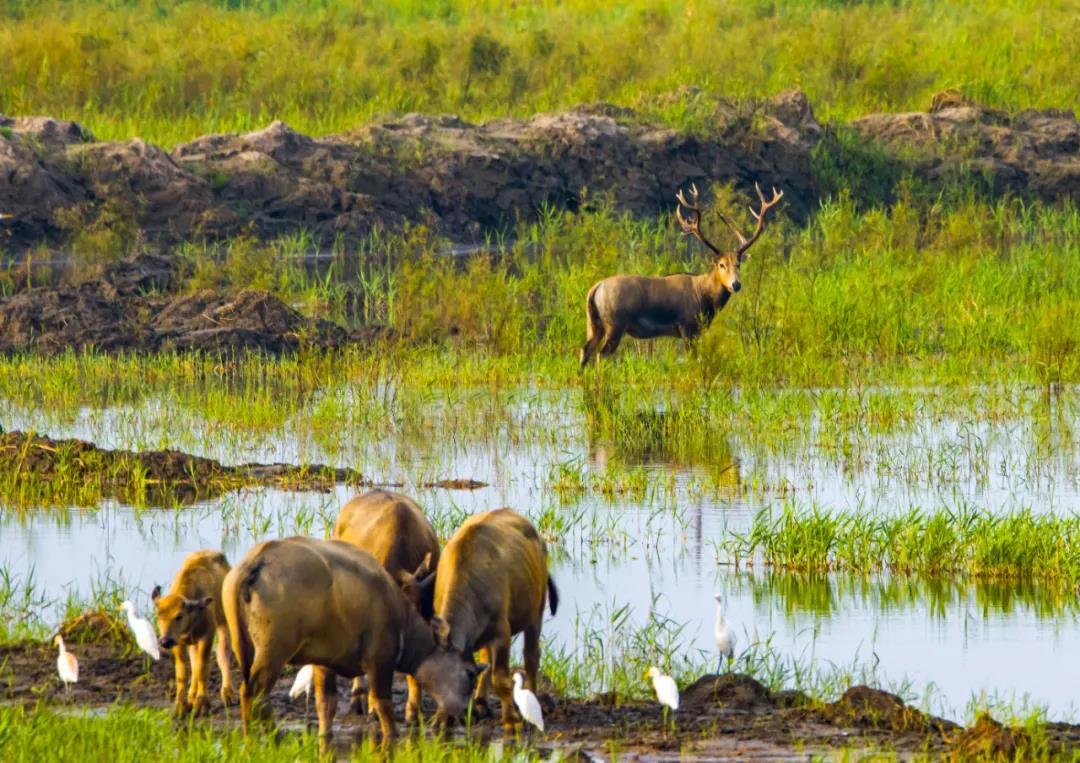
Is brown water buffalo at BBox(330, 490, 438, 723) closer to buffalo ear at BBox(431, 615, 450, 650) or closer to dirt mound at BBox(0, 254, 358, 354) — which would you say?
buffalo ear at BBox(431, 615, 450, 650)

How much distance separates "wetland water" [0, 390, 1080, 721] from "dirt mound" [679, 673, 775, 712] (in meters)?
0.68

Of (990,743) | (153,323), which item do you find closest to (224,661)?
(990,743)

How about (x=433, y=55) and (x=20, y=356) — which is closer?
(x=20, y=356)

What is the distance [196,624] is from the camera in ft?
26.5

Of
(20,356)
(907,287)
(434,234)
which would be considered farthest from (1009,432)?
(434,234)

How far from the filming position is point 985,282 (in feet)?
72.3

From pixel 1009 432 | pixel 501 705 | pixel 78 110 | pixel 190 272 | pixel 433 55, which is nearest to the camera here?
pixel 501 705

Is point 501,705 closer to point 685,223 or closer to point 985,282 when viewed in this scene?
point 685,223

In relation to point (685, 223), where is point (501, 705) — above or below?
below

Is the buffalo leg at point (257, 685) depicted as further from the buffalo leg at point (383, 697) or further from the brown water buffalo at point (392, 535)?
the brown water buffalo at point (392, 535)

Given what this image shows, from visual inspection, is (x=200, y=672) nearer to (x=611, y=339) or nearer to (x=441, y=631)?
(x=441, y=631)

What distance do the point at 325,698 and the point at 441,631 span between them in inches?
23.5

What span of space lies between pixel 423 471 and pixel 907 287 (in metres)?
9.06

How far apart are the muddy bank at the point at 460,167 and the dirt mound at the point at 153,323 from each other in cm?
508
